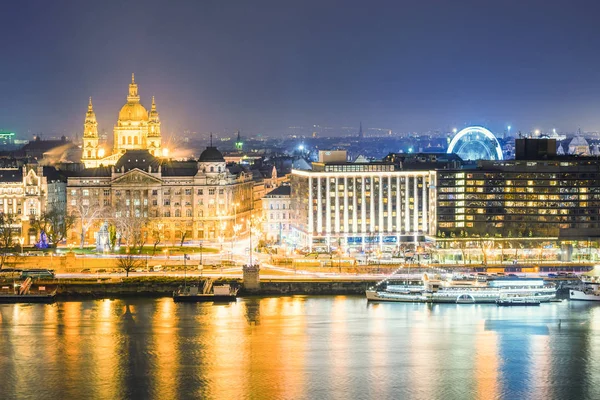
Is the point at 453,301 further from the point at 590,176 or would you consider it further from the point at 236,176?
the point at 236,176

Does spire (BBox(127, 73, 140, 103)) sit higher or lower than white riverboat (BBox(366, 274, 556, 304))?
higher

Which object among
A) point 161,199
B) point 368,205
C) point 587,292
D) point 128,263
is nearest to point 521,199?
point 368,205

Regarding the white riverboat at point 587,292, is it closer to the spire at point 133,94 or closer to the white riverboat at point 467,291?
the white riverboat at point 467,291

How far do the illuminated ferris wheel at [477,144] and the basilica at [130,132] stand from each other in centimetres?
1493

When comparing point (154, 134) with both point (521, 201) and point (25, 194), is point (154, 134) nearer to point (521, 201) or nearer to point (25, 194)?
point (25, 194)

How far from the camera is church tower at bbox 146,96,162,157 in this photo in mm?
62156

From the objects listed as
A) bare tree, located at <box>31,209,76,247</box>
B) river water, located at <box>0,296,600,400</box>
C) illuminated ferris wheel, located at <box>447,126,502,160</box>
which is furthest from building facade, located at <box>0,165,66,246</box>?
illuminated ferris wheel, located at <box>447,126,502,160</box>

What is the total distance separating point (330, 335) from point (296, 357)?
96.6 inches

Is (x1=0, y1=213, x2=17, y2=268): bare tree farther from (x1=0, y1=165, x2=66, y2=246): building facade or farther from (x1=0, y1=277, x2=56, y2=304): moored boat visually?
(x1=0, y1=277, x2=56, y2=304): moored boat

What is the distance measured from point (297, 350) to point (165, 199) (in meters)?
21.7

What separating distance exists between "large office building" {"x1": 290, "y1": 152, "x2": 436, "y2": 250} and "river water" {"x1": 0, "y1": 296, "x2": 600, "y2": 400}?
10.7 m

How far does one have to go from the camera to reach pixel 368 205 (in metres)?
49.3

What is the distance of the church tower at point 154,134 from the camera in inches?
2447

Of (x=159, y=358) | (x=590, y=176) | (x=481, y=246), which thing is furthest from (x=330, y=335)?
(x=590, y=176)
